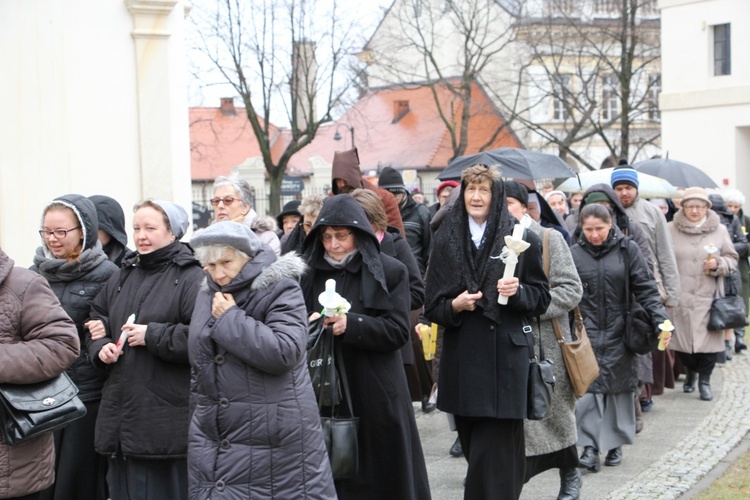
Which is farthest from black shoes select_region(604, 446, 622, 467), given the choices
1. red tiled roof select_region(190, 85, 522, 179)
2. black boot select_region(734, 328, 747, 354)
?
red tiled roof select_region(190, 85, 522, 179)

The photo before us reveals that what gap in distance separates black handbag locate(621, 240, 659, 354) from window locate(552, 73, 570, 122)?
99.1 feet

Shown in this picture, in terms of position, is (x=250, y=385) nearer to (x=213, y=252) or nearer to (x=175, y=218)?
(x=213, y=252)

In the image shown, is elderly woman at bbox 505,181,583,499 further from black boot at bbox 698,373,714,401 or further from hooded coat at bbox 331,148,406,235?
black boot at bbox 698,373,714,401

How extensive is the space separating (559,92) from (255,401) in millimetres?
39316

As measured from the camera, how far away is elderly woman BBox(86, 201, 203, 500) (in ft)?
17.1

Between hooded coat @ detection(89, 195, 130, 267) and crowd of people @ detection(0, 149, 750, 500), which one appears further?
hooded coat @ detection(89, 195, 130, 267)

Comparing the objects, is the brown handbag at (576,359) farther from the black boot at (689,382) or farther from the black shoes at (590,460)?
the black boot at (689,382)

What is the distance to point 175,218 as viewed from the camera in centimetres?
562

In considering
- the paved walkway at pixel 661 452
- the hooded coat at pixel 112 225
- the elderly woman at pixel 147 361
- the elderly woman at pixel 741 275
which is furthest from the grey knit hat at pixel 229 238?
the elderly woman at pixel 741 275

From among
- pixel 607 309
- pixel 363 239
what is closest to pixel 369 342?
pixel 363 239

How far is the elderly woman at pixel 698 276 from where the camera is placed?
35.8 feet

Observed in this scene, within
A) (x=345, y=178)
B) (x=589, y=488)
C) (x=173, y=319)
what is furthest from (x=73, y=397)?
(x=589, y=488)

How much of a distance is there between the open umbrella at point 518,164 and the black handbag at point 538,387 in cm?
370

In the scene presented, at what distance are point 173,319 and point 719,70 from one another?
31581 millimetres
